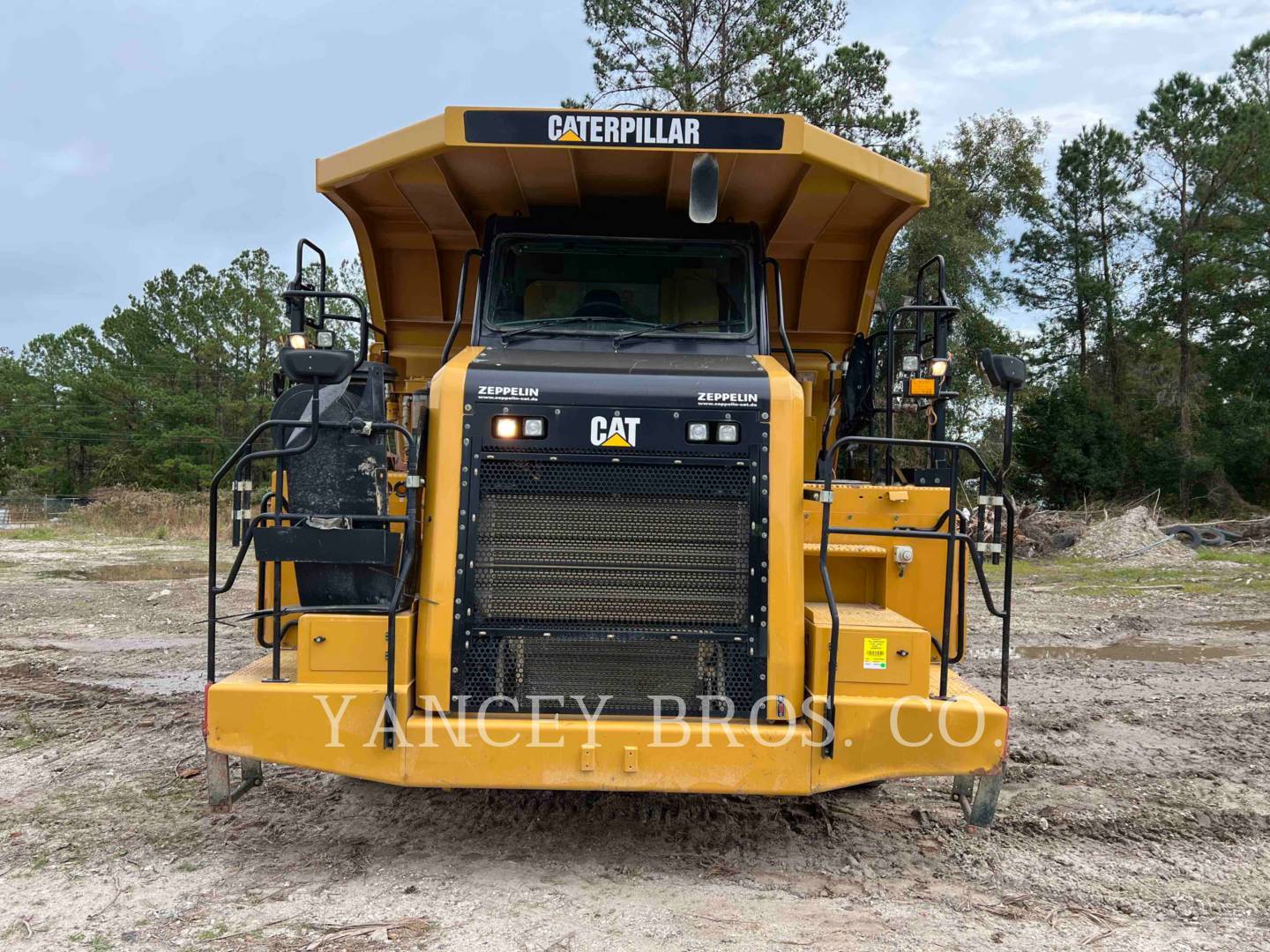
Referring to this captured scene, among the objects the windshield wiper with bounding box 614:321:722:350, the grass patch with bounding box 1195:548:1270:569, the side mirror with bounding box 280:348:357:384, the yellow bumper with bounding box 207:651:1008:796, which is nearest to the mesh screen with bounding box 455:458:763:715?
the yellow bumper with bounding box 207:651:1008:796

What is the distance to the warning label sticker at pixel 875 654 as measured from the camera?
3840 millimetres

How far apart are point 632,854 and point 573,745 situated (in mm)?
798

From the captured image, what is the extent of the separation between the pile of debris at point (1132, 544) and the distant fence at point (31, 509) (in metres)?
33.7

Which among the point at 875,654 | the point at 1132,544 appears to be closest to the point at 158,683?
the point at 875,654

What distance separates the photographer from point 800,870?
4.10 m

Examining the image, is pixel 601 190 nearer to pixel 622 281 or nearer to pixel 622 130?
pixel 622 281

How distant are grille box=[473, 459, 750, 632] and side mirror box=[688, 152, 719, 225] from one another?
1282mm

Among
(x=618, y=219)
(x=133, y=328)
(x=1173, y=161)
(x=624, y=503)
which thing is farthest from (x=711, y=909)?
(x=133, y=328)

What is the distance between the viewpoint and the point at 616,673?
155 inches

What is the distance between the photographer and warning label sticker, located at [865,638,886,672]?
3.84m

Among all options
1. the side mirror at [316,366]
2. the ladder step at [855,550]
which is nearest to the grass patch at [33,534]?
the side mirror at [316,366]

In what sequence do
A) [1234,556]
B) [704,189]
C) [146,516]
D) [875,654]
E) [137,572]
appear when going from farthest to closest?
[146,516] < [1234,556] < [137,572] < [704,189] < [875,654]

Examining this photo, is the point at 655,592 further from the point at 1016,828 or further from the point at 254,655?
the point at 254,655

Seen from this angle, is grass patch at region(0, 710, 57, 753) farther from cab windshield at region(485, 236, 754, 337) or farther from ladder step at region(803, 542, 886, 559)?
ladder step at region(803, 542, 886, 559)
